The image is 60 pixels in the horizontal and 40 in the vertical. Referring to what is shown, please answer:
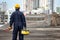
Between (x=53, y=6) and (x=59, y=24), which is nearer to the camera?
(x=59, y=24)

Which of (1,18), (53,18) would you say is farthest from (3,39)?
(1,18)

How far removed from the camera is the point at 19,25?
29.5 feet

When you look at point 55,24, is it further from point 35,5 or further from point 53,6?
point 35,5

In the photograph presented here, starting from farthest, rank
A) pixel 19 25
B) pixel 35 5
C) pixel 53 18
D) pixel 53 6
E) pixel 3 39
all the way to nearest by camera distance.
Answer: pixel 35 5, pixel 53 6, pixel 53 18, pixel 3 39, pixel 19 25

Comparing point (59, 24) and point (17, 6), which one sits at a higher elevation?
point (17, 6)

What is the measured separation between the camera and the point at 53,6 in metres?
39.2

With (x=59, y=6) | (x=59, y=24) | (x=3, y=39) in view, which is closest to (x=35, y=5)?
(x=59, y=6)

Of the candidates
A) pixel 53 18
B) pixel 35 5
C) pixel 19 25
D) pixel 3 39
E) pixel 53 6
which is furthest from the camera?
pixel 35 5

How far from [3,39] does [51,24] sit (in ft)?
41.4

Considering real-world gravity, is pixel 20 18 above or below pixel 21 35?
above

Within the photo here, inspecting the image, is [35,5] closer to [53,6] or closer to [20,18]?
[53,6]

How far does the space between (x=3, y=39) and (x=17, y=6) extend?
4.37 m

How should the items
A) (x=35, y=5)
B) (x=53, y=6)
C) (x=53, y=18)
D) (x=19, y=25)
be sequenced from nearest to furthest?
1. (x=19, y=25)
2. (x=53, y=18)
3. (x=53, y=6)
4. (x=35, y=5)

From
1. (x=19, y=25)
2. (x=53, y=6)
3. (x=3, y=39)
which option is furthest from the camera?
(x=53, y=6)
